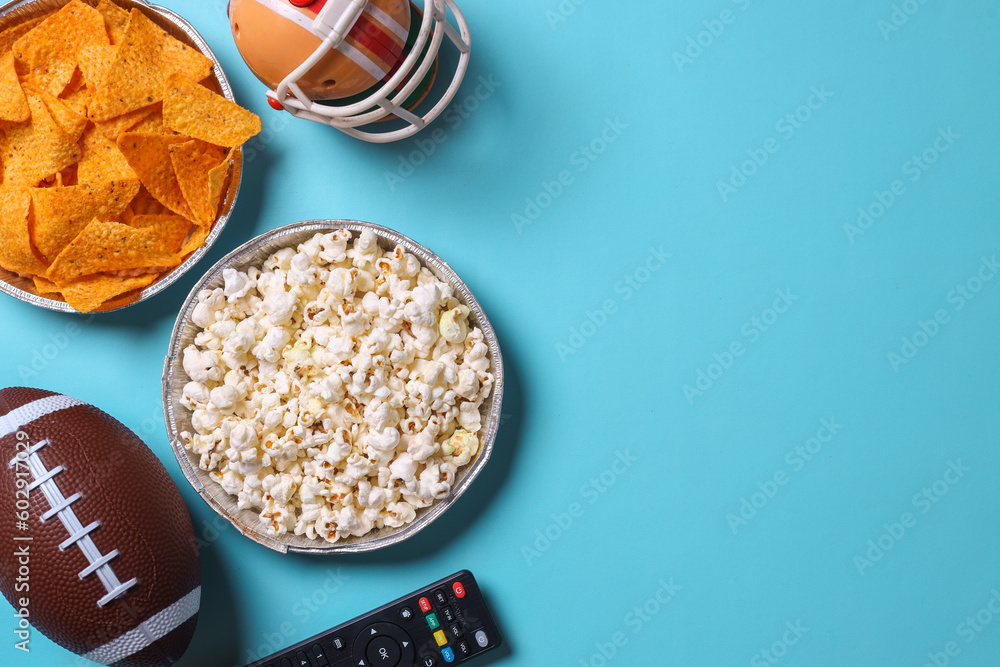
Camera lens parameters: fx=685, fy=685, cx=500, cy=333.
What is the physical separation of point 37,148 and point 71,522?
0.59 meters

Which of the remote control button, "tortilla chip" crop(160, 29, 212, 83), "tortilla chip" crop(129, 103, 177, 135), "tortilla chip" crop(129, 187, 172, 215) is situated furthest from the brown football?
"tortilla chip" crop(160, 29, 212, 83)

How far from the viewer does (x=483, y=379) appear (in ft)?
3.77

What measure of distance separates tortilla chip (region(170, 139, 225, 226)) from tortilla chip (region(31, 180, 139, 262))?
Answer: 0.07 meters

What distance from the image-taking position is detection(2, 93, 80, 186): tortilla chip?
3.57 feet

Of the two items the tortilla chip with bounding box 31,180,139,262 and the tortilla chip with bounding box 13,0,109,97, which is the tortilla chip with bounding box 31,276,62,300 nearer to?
the tortilla chip with bounding box 31,180,139,262

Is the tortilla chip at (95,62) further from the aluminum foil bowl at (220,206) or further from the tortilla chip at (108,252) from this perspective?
the tortilla chip at (108,252)

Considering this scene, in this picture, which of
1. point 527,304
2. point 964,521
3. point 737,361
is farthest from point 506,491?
point 964,521

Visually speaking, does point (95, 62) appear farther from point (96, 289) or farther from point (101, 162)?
Result: point (96, 289)

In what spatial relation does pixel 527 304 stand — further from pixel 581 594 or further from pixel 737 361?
pixel 581 594

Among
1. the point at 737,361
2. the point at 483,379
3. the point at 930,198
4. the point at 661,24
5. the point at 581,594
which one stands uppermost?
the point at 930,198

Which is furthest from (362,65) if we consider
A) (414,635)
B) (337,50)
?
(414,635)

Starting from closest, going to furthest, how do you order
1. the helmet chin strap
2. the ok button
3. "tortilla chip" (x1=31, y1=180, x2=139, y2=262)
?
the helmet chin strap → "tortilla chip" (x1=31, y1=180, x2=139, y2=262) → the ok button

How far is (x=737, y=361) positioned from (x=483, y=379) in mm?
490

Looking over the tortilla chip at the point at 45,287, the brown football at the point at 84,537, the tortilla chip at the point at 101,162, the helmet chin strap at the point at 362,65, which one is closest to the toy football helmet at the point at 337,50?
the helmet chin strap at the point at 362,65
